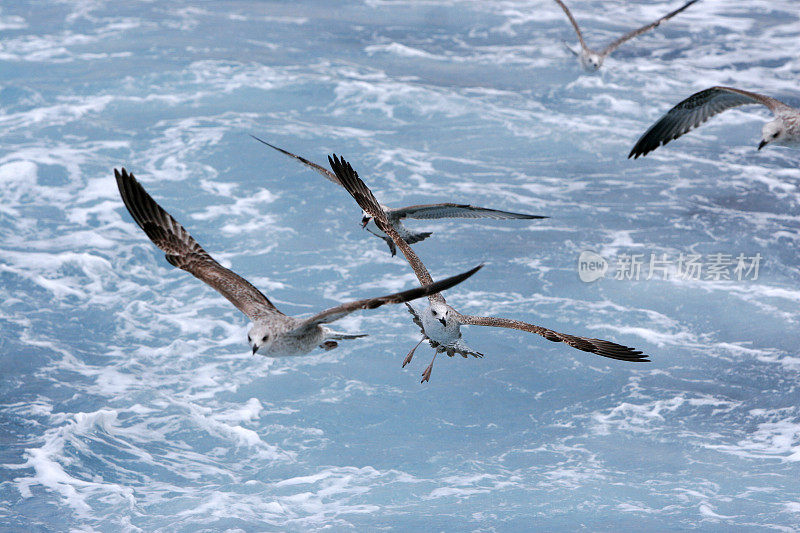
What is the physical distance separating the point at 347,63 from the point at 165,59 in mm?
6846

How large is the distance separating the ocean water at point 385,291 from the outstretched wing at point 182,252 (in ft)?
16.1

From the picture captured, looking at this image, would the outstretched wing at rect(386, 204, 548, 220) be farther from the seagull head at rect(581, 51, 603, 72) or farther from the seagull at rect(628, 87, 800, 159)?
the seagull head at rect(581, 51, 603, 72)

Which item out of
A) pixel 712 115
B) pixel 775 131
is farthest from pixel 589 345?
pixel 712 115

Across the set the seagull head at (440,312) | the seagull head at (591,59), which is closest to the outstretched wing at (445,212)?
the seagull head at (440,312)

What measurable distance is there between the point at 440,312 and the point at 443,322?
0.13 metres

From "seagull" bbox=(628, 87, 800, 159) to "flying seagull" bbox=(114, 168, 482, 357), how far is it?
6954 millimetres

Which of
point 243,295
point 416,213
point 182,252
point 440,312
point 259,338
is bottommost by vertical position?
point 259,338

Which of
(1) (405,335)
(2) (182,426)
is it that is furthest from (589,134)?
(2) (182,426)

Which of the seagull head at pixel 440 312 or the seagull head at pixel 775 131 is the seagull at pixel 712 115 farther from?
the seagull head at pixel 440 312

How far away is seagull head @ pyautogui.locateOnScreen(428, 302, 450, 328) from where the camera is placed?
11.1 meters

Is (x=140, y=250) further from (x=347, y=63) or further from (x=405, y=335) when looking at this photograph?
(x=347, y=63)

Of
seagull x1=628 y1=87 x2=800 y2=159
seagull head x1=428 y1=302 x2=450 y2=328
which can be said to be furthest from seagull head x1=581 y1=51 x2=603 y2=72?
seagull head x1=428 y1=302 x2=450 y2=328

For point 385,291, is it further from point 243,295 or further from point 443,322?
point 243,295

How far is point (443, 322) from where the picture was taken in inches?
438
